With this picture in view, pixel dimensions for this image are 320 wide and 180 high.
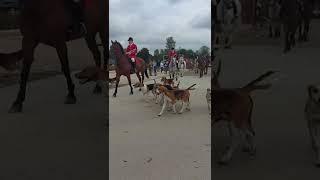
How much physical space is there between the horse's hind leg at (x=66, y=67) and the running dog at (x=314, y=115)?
2010mm

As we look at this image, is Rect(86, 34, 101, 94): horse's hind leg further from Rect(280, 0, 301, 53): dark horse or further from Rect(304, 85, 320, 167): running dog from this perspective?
Rect(304, 85, 320, 167): running dog

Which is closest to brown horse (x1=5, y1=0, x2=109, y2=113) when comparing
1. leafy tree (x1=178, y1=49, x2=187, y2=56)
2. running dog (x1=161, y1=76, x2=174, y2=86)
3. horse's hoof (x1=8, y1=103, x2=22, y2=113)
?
horse's hoof (x1=8, y1=103, x2=22, y2=113)

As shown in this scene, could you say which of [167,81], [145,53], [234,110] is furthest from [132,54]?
[234,110]

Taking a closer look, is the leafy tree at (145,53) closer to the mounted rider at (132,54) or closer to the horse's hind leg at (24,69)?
the mounted rider at (132,54)

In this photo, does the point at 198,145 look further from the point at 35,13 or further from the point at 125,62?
the point at 125,62

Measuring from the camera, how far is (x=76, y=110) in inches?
165

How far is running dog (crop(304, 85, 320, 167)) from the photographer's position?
9.74ft

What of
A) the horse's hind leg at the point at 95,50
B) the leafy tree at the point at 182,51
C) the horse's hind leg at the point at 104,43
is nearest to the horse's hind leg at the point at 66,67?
the horse's hind leg at the point at 95,50

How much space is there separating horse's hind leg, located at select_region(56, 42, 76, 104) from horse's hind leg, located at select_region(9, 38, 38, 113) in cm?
22

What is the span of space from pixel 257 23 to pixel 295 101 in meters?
0.82

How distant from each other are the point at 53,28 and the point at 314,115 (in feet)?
7.01

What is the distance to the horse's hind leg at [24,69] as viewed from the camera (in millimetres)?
4141

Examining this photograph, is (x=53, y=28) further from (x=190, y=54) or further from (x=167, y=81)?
(x=167, y=81)

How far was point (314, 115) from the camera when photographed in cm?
305
